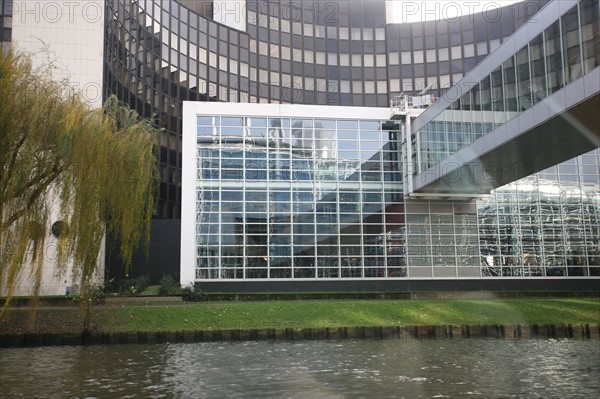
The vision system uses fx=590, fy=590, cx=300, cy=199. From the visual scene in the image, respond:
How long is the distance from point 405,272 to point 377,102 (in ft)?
92.6

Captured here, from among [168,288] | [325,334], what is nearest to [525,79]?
[325,334]

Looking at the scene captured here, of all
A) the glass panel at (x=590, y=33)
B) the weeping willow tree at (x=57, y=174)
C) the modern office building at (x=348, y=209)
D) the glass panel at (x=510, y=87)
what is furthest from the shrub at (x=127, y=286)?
the glass panel at (x=590, y=33)

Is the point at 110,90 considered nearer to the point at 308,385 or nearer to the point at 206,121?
the point at 206,121

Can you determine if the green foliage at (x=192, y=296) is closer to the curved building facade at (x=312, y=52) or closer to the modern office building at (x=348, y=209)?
the modern office building at (x=348, y=209)

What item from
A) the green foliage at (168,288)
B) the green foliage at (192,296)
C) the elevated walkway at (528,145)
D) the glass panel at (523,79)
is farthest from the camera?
the green foliage at (168,288)

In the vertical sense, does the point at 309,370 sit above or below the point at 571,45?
below

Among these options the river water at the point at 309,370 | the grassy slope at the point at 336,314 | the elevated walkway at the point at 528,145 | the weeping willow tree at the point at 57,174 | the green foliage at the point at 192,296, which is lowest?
the river water at the point at 309,370

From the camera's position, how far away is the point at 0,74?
14.1m

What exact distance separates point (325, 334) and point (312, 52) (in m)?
42.8

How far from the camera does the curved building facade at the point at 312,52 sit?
51.1 meters

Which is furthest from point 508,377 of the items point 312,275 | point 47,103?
point 312,275

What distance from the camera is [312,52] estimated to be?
59469mm

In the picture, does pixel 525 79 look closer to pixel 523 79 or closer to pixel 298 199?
pixel 523 79

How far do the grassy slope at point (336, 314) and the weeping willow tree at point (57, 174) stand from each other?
337 centimetres
